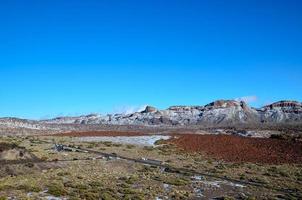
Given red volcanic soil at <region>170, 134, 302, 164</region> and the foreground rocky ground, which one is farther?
red volcanic soil at <region>170, 134, 302, 164</region>

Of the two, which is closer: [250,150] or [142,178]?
[142,178]

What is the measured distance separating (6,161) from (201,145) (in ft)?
92.7

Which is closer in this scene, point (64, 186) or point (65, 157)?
point (64, 186)

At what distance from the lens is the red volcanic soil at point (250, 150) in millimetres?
37781

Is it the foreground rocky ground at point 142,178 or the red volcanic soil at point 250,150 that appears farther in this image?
the red volcanic soil at point 250,150

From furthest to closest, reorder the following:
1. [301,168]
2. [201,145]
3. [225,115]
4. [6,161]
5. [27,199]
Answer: [225,115] → [201,145] → [301,168] → [6,161] → [27,199]

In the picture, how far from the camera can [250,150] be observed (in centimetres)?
4447

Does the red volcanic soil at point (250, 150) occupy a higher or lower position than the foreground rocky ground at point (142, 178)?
higher

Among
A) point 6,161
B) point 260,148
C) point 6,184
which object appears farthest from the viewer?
point 260,148

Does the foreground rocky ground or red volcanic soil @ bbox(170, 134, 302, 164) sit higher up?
→ red volcanic soil @ bbox(170, 134, 302, 164)

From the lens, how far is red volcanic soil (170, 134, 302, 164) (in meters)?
37.8

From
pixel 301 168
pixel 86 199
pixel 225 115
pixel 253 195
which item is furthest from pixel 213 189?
pixel 225 115

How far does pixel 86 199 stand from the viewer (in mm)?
18156

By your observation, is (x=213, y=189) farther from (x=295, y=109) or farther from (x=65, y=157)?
(x=295, y=109)
